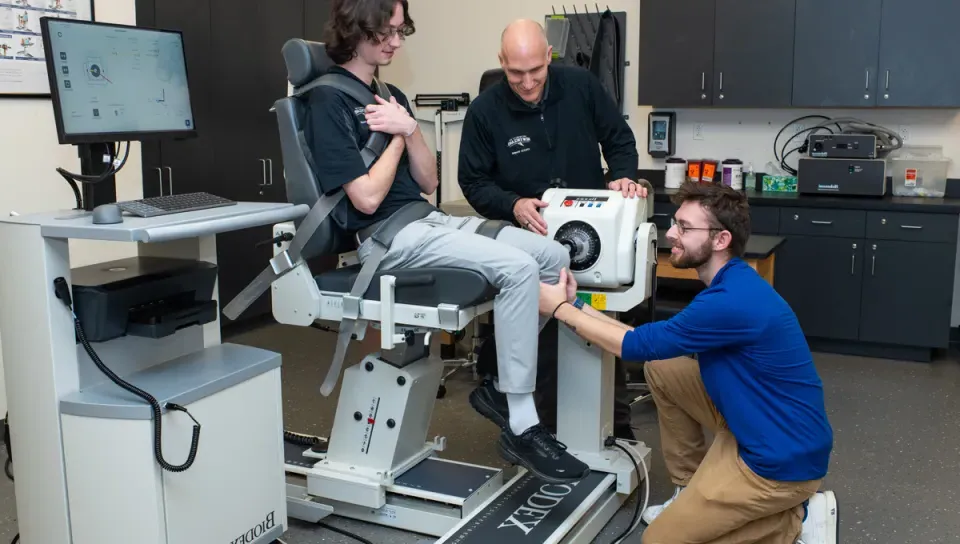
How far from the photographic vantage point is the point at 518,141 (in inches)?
126

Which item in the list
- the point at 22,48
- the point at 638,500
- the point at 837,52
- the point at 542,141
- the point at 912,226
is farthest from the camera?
the point at 837,52

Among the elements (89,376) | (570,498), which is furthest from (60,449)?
(570,498)

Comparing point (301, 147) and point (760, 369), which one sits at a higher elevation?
point (301, 147)

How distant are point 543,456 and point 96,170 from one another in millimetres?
1387

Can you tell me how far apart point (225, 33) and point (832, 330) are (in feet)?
11.7

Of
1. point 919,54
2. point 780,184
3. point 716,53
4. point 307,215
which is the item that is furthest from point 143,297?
point 919,54

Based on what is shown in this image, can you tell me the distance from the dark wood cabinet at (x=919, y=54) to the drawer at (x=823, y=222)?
637 millimetres

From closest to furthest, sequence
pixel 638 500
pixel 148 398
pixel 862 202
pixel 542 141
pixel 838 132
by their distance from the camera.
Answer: pixel 148 398, pixel 638 500, pixel 542 141, pixel 862 202, pixel 838 132

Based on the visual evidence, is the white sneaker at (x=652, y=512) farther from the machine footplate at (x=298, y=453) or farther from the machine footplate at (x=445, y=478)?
the machine footplate at (x=298, y=453)

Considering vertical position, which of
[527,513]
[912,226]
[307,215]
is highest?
[307,215]

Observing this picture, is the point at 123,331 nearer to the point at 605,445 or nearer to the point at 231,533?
the point at 231,533

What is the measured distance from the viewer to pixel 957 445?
3402mm

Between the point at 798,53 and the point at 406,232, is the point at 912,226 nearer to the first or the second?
the point at 798,53

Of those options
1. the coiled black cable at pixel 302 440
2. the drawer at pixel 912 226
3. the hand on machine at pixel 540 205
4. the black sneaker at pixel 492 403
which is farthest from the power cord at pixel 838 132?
the coiled black cable at pixel 302 440
